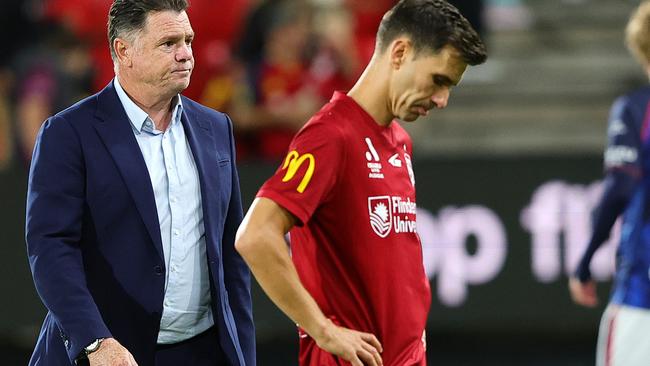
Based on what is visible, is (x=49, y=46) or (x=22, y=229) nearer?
(x=22, y=229)

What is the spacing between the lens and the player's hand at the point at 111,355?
13.0 ft

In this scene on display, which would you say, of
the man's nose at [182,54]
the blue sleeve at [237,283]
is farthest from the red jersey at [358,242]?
the man's nose at [182,54]

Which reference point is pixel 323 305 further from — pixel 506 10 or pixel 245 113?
pixel 506 10

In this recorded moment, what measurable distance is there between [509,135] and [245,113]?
2.80 m

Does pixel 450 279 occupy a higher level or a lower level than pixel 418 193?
lower

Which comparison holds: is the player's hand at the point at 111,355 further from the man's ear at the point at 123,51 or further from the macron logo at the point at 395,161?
the macron logo at the point at 395,161

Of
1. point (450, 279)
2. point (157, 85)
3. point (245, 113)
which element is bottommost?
point (450, 279)

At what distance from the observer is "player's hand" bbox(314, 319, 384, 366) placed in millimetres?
3973

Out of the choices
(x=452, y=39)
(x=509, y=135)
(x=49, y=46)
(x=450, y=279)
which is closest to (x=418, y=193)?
(x=450, y=279)

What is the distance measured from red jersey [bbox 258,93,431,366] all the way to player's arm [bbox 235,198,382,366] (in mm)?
199

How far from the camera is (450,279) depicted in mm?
9531

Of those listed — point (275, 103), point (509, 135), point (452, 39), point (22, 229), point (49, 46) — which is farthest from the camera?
point (509, 135)

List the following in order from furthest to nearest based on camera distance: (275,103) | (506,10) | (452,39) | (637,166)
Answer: (506,10), (275,103), (637,166), (452,39)

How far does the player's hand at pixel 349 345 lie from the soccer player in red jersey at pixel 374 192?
0.25 feet
